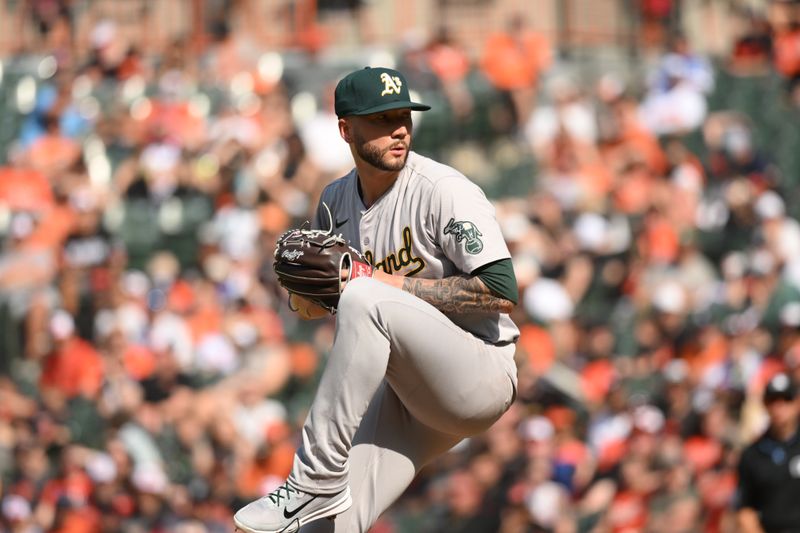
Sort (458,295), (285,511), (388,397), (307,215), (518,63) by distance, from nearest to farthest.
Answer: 1. (285,511)
2. (458,295)
3. (388,397)
4. (307,215)
5. (518,63)

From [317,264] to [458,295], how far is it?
516 mm

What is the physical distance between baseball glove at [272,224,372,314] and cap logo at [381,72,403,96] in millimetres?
541

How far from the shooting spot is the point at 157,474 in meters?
9.80

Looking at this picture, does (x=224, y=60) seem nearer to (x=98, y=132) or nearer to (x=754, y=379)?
(x=98, y=132)

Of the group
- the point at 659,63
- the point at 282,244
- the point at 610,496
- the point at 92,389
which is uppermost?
the point at 282,244

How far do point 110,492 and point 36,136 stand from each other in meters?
4.49

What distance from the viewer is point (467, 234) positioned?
4.85m

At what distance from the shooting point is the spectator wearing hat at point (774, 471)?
7777 mm

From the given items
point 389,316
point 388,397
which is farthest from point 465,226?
point 388,397

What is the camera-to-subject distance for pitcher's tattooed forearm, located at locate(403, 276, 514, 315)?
4859 millimetres

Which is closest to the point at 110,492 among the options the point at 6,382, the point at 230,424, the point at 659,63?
the point at 230,424

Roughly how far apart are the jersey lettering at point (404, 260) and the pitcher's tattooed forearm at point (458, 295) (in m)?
0.17

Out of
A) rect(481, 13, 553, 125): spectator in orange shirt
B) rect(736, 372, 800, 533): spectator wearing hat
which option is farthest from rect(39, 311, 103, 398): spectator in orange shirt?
rect(736, 372, 800, 533): spectator wearing hat

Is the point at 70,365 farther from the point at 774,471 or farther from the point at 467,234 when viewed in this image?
the point at 467,234
